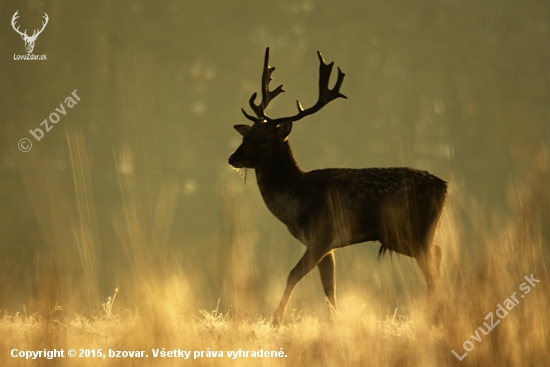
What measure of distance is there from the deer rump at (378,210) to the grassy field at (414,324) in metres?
1.85

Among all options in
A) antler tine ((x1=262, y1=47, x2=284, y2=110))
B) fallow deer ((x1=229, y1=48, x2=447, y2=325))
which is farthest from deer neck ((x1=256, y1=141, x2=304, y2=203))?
antler tine ((x1=262, y1=47, x2=284, y2=110))

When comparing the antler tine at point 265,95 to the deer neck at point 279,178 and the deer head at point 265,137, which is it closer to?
the deer head at point 265,137

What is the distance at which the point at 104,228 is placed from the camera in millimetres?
5984

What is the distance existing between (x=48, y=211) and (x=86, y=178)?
0.52 metres

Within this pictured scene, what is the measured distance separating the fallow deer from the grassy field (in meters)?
1.81

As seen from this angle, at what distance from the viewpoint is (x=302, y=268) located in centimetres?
738

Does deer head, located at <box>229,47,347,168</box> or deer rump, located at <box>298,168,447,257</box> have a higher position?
deer head, located at <box>229,47,347,168</box>

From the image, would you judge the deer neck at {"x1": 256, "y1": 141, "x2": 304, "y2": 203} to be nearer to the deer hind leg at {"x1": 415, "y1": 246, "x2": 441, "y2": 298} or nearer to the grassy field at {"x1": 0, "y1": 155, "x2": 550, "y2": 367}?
the deer hind leg at {"x1": 415, "y1": 246, "x2": 441, "y2": 298}

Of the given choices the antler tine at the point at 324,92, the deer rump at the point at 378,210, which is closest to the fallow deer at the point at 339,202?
the deer rump at the point at 378,210
